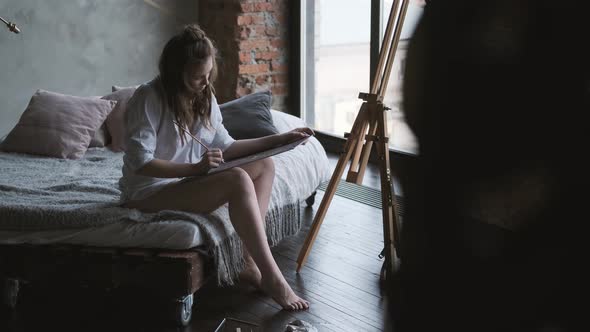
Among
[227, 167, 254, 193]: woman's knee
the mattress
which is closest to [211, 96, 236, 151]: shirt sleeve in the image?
[227, 167, 254, 193]: woman's knee

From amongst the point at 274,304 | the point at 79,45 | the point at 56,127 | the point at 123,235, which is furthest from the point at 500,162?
the point at 79,45

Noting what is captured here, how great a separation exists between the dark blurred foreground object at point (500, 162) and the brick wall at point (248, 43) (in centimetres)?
459

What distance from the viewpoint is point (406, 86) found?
0.35m

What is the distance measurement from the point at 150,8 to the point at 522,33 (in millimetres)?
4714

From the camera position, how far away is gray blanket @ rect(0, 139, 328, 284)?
2359 mm

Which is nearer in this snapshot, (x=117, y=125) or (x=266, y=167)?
(x=266, y=167)

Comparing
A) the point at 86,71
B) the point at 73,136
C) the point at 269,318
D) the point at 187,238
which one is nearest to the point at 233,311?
the point at 269,318

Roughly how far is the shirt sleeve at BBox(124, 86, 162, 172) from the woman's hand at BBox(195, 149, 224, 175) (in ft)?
0.56

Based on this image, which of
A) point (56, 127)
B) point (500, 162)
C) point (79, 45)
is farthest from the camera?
point (79, 45)

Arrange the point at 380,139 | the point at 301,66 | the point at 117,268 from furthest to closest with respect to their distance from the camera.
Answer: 1. the point at 301,66
2. the point at 380,139
3. the point at 117,268

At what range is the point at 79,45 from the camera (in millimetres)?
4449

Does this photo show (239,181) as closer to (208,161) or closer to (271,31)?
(208,161)

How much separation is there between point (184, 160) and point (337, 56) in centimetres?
257

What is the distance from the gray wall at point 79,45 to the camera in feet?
13.8
